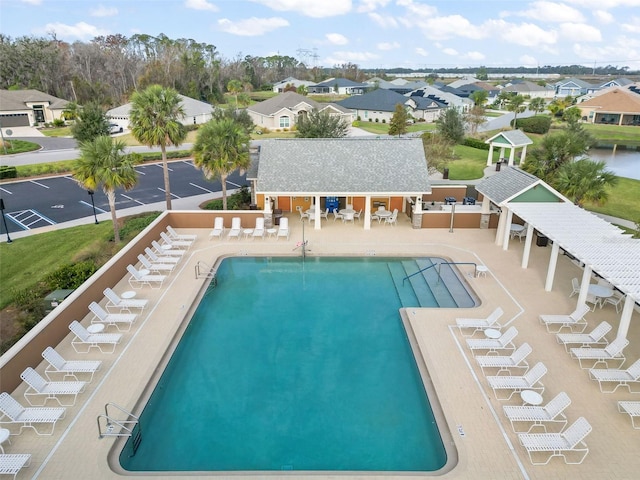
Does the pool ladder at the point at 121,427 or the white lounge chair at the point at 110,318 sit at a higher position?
the white lounge chair at the point at 110,318

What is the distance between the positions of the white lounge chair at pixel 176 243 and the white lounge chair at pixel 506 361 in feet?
46.3

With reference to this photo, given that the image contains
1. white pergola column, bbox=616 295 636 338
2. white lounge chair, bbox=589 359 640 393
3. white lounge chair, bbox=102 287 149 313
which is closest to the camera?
white lounge chair, bbox=589 359 640 393

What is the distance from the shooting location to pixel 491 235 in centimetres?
2381

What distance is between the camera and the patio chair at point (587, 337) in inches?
545

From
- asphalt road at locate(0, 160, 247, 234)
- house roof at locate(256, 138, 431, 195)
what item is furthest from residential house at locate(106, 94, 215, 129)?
house roof at locate(256, 138, 431, 195)

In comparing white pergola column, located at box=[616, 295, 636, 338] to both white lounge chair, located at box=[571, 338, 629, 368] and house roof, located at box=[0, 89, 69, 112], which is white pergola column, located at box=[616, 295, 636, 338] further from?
house roof, located at box=[0, 89, 69, 112]

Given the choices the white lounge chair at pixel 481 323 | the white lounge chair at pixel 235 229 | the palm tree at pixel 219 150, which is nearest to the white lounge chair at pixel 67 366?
the white lounge chair at pixel 481 323

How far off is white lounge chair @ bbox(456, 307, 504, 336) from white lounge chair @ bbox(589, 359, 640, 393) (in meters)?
3.09

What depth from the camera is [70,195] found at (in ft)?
104

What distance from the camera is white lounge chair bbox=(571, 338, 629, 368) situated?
42.9 ft

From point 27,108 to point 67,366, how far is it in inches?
2578

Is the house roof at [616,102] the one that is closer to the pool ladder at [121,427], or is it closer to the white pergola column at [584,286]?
the white pergola column at [584,286]

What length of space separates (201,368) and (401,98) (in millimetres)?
70750

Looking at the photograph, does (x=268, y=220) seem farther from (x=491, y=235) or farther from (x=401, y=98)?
(x=401, y=98)
